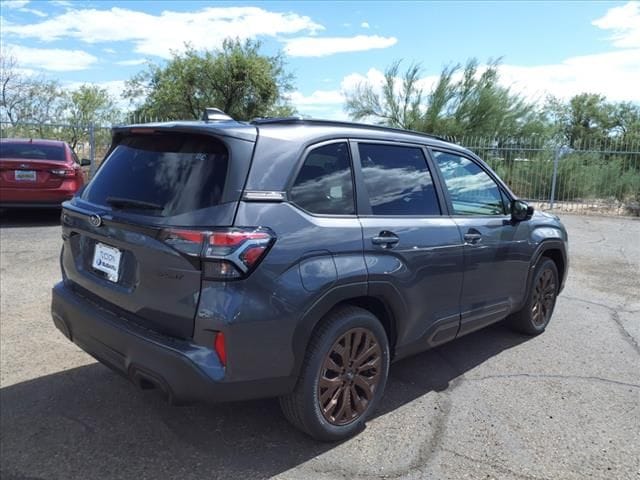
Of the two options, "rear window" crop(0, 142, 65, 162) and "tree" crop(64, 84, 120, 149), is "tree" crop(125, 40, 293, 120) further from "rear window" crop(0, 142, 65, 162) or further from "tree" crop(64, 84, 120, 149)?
"rear window" crop(0, 142, 65, 162)

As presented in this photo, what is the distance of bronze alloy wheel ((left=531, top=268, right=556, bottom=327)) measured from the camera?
5102mm

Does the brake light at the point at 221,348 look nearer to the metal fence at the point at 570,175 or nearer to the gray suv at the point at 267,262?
the gray suv at the point at 267,262

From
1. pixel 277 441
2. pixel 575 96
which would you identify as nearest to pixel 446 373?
pixel 277 441

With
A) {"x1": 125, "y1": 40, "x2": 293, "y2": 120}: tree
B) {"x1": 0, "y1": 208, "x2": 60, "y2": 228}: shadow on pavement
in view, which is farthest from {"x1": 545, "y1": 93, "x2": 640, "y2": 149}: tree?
{"x1": 0, "y1": 208, "x2": 60, "y2": 228}: shadow on pavement

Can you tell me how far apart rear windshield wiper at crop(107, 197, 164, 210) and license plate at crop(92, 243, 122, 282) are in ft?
0.80

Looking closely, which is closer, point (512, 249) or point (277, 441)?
point (277, 441)

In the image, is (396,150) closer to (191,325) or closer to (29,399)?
(191,325)

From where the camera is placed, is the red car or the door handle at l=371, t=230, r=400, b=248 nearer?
the door handle at l=371, t=230, r=400, b=248

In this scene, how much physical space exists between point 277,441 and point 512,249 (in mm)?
2507

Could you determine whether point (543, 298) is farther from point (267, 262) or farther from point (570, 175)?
point (570, 175)

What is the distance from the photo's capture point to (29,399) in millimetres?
3592

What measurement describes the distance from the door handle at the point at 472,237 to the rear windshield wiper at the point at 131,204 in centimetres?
220

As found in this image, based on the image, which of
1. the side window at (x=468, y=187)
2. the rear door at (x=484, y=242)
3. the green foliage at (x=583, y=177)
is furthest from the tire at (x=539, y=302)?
the green foliage at (x=583, y=177)

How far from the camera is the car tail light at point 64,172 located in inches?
370
